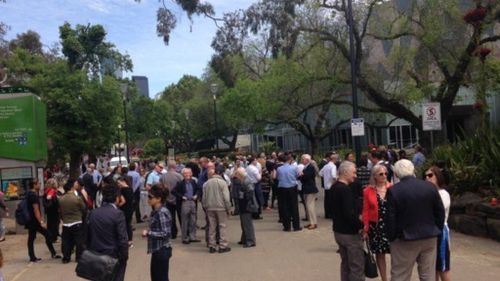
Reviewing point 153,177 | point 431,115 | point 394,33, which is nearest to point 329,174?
point 431,115

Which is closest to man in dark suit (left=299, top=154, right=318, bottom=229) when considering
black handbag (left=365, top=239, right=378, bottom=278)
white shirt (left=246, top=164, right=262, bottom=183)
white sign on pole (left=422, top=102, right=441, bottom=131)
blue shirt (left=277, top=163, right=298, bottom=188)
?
blue shirt (left=277, top=163, right=298, bottom=188)

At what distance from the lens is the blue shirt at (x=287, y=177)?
14123 millimetres

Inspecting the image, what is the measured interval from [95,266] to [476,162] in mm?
10053

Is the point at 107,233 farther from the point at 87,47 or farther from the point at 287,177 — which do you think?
the point at 87,47

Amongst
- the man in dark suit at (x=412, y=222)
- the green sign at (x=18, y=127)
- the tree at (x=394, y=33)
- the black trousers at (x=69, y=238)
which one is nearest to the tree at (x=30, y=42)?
the tree at (x=394, y=33)

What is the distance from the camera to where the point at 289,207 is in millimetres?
14055

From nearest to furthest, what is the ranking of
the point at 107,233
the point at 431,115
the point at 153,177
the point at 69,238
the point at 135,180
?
the point at 107,233 < the point at 69,238 < the point at 431,115 < the point at 153,177 < the point at 135,180

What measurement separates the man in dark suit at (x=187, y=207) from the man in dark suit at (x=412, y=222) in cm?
748

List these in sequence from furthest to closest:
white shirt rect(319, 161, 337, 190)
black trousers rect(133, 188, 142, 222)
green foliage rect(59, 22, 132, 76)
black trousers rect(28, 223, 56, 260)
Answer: green foliage rect(59, 22, 132, 76)
black trousers rect(133, 188, 142, 222)
white shirt rect(319, 161, 337, 190)
black trousers rect(28, 223, 56, 260)

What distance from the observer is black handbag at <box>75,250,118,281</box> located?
643cm

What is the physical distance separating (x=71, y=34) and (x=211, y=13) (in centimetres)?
3000

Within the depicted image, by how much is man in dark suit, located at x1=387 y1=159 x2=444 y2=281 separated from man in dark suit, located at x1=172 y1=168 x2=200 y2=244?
294 inches

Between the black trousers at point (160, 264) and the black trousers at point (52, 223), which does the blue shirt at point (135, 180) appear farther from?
the black trousers at point (160, 264)

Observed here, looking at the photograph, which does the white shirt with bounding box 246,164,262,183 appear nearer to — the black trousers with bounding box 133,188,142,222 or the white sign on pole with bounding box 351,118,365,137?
the black trousers with bounding box 133,188,142,222
